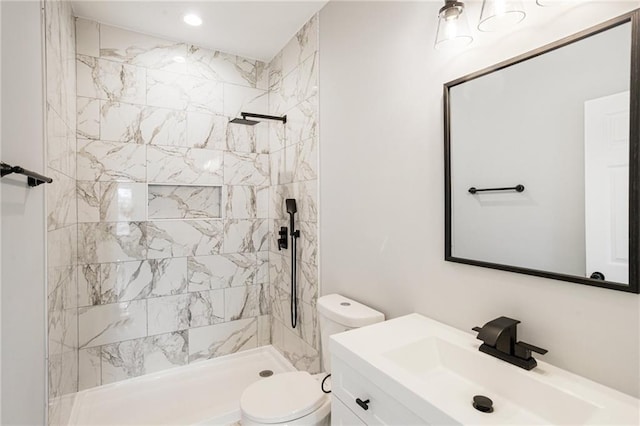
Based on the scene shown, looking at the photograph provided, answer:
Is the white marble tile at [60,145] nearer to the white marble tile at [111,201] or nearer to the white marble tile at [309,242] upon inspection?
the white marble tile at [111,201]

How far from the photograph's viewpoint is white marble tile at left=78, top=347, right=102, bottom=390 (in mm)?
2320

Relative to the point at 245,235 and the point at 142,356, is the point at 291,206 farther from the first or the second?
the point at 142,356

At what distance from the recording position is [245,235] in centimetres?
289

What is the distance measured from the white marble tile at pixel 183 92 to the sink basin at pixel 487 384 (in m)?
2.45

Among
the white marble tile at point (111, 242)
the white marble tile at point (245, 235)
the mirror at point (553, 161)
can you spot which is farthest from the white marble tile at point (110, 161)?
the mirror at point (553, 161)

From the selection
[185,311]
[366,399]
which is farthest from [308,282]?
[366,399]

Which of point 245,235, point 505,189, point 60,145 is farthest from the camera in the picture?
point 245,235

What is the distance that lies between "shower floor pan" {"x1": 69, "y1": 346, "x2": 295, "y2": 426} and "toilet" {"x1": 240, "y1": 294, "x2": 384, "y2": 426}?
2.10ft

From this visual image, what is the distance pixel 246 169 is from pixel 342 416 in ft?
7.15

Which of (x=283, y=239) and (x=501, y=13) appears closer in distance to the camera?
(x=501, y=13)

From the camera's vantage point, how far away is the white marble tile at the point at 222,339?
2701 millimetres

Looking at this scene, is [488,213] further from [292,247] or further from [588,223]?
[292,247]

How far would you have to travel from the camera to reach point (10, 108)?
3.27 ft

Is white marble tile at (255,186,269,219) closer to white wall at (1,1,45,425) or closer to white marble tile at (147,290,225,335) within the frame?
white marble tile at (147,290,225,335)
